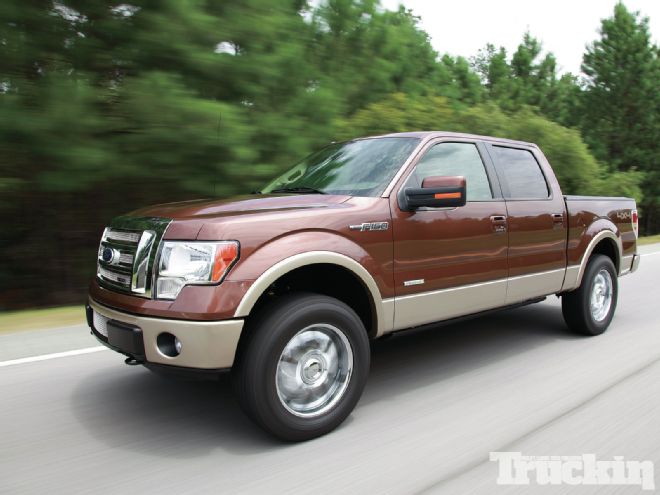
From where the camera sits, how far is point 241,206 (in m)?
3.56

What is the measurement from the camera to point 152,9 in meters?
7.39

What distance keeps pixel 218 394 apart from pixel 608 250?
440 centimetres

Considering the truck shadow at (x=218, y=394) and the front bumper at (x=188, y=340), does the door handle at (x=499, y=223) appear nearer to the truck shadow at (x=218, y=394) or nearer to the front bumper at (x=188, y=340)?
the truck shadow at (x=218, y=394)

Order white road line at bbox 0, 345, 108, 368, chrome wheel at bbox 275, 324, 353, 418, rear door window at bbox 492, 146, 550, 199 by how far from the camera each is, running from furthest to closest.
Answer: rear door window at bbox 492, 146, 550, 199 < white road line at bbox 0, 345, 108, 368 < chrome wheel at bbox 275, 324, 353, 418

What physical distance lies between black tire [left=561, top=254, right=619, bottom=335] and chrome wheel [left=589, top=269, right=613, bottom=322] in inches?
0.8

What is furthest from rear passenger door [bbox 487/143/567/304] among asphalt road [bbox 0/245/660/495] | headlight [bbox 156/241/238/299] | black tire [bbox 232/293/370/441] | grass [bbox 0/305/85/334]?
grass [bbox 0/305/85/334]

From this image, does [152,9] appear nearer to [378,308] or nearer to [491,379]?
[378,308]

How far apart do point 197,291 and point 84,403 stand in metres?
1.47

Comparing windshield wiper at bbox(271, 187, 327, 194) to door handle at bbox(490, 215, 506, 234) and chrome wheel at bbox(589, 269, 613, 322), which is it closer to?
door handle at bbox(490, 215, 506, 234)

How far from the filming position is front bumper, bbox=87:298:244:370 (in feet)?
9.96

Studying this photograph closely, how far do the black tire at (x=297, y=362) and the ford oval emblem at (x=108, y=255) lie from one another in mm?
1023

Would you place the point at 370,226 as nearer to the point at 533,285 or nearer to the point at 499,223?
the point at 499,223

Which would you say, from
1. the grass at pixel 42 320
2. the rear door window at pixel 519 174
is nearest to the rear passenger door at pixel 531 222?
the rear door window at pixel 519 174

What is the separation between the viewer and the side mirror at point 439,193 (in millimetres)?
3650
